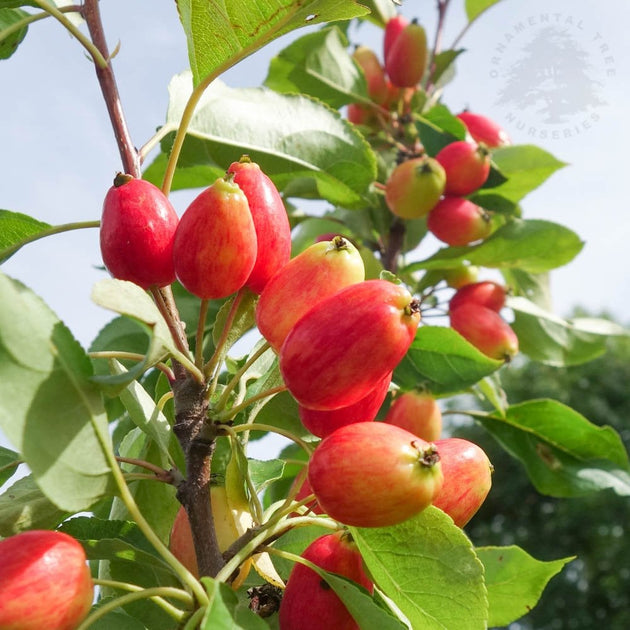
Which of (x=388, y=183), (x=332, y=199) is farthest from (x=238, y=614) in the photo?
(x=388, y=183)

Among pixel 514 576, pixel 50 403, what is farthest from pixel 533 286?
pixel 50 403

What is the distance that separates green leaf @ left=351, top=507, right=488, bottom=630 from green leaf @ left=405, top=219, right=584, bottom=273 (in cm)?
117

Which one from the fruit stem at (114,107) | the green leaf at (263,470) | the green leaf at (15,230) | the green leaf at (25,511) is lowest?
the green leaf at (263,470)

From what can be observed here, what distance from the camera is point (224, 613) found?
0.65 metres

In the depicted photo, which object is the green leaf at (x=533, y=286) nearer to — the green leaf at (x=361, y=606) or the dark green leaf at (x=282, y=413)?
the dark green leaf at (x=282, y=413)

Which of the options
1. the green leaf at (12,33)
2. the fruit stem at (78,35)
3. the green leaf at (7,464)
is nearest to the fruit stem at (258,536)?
the green leaf at (7,464)

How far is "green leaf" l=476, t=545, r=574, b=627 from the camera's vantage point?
121cm

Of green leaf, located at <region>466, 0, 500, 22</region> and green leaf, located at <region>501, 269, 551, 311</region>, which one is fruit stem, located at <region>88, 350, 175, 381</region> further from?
green leaf, located at <region>466, 0, 500, 22</region>

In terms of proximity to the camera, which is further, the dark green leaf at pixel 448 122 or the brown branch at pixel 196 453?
the dark green leaf at pixel 448 122

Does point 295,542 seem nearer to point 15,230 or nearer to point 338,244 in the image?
point 338,244

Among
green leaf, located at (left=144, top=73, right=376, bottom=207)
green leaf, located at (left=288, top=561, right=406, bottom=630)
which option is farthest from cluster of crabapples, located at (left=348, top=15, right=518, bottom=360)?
green leaf, located at (left=288, top=561, right=406, bottom=630)

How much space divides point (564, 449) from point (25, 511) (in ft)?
4.01

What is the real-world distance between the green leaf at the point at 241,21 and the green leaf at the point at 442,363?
2.30ft

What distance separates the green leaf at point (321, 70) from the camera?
2.10 metres
